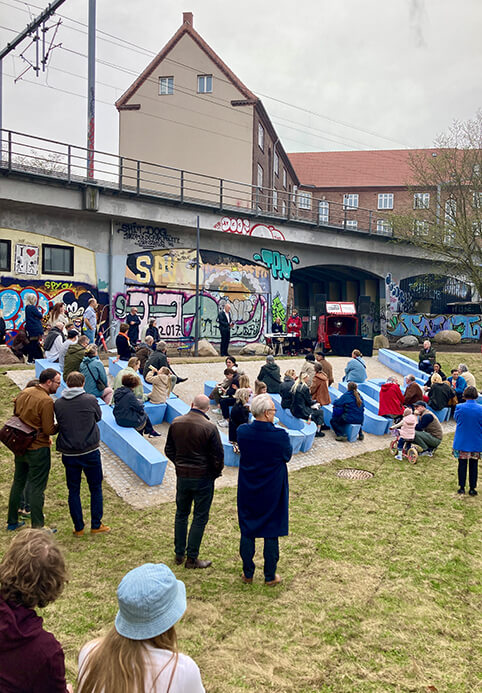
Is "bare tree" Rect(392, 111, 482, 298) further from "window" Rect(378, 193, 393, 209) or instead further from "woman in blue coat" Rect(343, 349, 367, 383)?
"window" Rect(378, 193, 393, 209)

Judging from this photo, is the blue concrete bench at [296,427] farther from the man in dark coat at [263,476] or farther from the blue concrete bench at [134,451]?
the man in dark coat at [263,476]

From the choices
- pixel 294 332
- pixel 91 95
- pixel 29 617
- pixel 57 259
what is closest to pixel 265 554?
pixel 29 617

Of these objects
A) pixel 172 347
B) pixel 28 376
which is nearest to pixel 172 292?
pixel 172 347

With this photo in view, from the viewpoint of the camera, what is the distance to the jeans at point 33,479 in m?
6.21

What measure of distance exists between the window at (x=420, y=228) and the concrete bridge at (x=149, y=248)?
2248 millimetres

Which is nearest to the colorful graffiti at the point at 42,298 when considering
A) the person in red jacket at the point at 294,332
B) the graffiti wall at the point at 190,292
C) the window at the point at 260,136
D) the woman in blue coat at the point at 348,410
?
the graffiti wall at the point at 190,292

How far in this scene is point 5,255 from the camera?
767 inches

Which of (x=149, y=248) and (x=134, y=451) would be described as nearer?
(x=134, y=451)

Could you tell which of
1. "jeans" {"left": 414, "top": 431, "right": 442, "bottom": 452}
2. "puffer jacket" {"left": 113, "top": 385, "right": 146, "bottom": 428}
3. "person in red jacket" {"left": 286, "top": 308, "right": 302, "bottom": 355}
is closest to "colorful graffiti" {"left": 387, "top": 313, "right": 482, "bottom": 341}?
"person in red jacket" {"left": 286, "top": 308, "right": 302, "bottom": 355}

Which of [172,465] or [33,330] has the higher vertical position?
[33,330]

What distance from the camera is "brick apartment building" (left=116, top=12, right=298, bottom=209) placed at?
35750mm

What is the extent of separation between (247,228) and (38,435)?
20916 mm

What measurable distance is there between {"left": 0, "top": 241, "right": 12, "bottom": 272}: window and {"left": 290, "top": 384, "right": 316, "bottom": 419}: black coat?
1246 cm

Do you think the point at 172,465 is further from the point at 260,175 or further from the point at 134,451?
the point at 260,175
